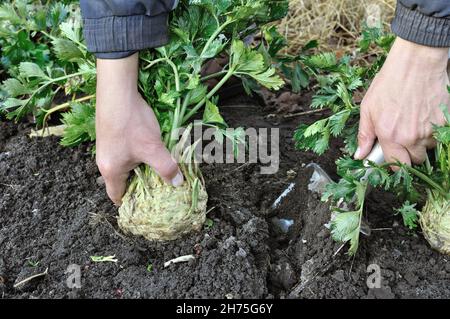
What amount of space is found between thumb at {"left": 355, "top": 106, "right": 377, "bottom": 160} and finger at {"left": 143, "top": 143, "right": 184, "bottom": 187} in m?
0.56

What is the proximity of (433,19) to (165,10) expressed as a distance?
2.44 ft

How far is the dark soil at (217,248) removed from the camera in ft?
6.09

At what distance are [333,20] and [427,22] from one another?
2.20 m

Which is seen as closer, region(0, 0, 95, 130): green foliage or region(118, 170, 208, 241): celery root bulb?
region(118, 170, 208, 241): celery root bulb

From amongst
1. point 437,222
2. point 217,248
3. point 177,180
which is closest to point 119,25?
point 177,180

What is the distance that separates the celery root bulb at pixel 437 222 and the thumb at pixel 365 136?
0.25 m

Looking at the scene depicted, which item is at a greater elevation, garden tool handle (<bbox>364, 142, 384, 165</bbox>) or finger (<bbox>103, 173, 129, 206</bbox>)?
garden tool handle (<bbox>364, 142, 384, 165</bbox>)

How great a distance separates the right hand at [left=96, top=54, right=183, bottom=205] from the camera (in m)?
1.79

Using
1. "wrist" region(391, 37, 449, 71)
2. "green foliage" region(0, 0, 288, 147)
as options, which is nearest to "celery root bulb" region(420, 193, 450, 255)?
"wrist" region(391, 37, 449, 71)

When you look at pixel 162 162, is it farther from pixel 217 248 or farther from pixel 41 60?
pixel 41 60

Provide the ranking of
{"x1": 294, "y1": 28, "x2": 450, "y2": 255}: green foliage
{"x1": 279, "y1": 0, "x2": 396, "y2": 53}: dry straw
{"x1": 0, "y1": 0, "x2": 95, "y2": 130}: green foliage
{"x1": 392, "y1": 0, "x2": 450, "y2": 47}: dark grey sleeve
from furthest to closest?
{"x1": 279, "y1": 0, "x2": 396, "y2": 53}: dry straw, {"x1": 0, "y1": 0, "x2": 95, "y2": 130}: green foliage, {"x1": 294, "y1": 28, "x2": 450, "y2": 255}: green foliage, {"x1": 392, "y1": 0, "x2": 450, "y2": 47}: dark grey sleeve

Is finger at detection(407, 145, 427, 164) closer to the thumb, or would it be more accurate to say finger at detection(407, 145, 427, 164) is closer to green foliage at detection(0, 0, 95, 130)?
the thumb
